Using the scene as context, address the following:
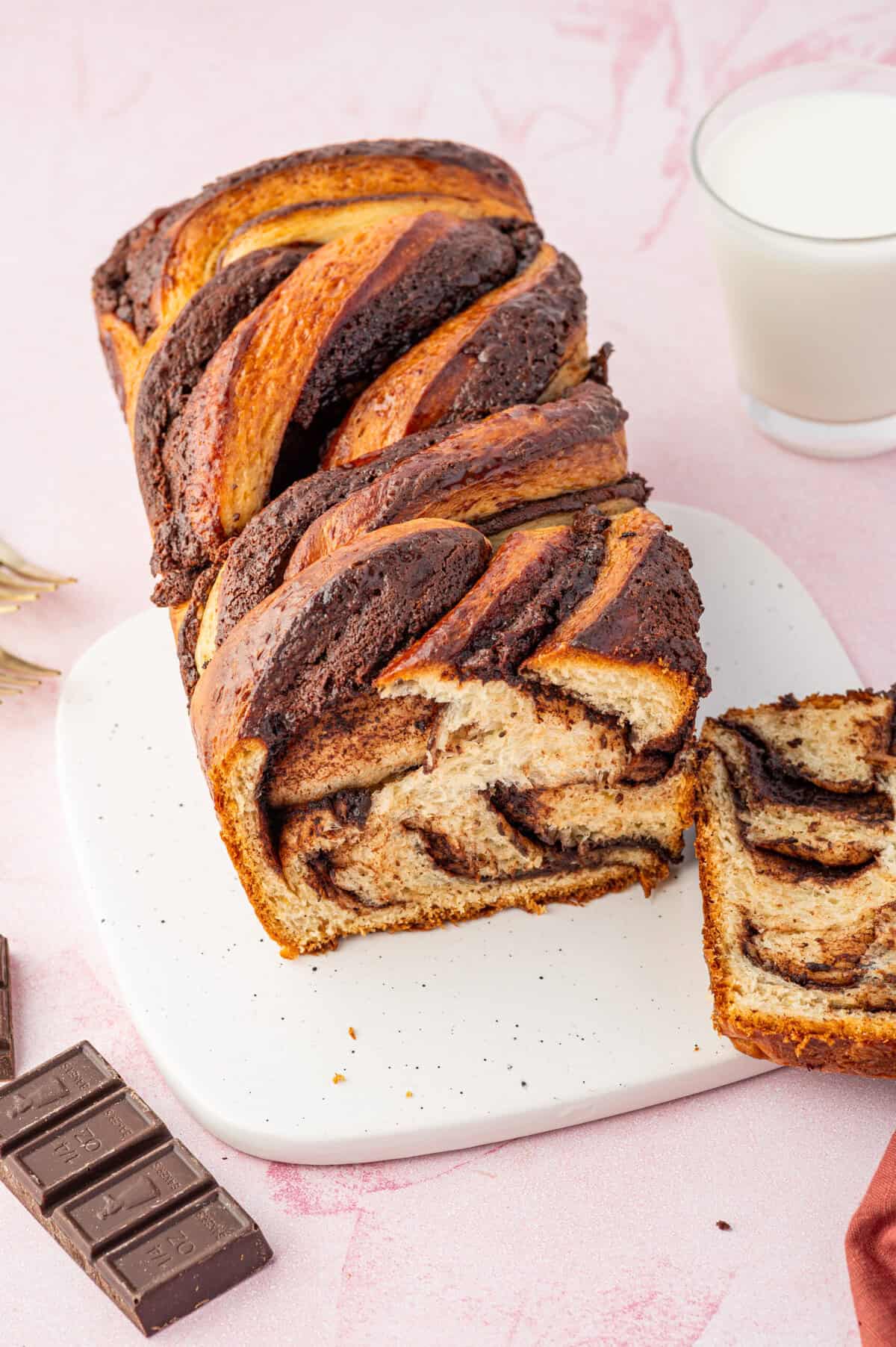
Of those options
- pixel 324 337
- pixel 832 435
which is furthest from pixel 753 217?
pixel 324 337

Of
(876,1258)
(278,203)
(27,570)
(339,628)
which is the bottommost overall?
(876,1258)

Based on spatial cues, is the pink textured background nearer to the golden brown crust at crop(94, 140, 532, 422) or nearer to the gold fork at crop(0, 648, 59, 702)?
the gold fork at crop(0, 648, 59, 702)

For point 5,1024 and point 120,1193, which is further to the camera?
point 5,1024

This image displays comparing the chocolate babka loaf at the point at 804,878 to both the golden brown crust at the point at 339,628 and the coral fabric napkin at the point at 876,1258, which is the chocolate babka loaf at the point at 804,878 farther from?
the golden brown crust at the point at 339,628

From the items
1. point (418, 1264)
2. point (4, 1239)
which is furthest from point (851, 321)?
point (4, 1239)

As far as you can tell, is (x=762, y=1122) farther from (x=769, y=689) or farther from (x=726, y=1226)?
(x=769, y=689)

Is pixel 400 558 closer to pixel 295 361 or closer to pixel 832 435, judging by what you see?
pixel 295 361
